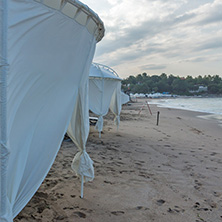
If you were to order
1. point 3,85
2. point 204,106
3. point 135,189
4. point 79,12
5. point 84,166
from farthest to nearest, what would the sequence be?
point 204,106 → point 135,189 → point 84,166 → point 79,12 → point 3,85

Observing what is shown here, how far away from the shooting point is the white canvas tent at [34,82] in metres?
1.76

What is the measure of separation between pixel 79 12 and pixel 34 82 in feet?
3.75

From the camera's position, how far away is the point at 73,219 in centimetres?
336

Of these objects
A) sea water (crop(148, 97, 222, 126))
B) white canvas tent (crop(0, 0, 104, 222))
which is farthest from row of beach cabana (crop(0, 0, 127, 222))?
sea water (crop(148, 97, 222, 126))

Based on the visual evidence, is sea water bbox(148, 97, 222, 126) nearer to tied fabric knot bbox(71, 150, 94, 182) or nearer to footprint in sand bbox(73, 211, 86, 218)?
tied fabric knot bbox(71, 150, 94, 182)

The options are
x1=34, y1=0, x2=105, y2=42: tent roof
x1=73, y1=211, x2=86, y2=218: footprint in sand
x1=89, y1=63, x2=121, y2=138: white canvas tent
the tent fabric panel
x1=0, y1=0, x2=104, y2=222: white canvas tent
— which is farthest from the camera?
x1=89, y1=63, x2=121, y2=138: white canvas tent

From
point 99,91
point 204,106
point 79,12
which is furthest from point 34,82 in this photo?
point 204,106

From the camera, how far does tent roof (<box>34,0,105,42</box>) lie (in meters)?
2.29

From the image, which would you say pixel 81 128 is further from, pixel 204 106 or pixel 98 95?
pixel 204 106

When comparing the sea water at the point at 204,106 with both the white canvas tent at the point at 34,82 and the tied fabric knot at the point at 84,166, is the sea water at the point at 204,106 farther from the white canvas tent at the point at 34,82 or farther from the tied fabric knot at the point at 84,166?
the white canvas tent at the point at 34,82

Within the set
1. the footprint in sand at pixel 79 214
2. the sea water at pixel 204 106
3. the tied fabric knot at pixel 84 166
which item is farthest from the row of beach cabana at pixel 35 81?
the sea water at pixel 204 106

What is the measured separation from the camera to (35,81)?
2260mm

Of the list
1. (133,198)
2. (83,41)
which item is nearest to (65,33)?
(83,41)

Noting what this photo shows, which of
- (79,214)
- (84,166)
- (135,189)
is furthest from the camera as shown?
(135,189)
